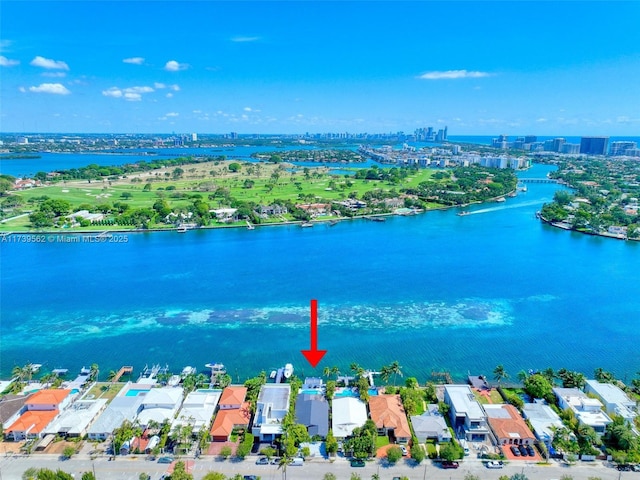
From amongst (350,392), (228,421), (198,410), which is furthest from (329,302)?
(228,421)

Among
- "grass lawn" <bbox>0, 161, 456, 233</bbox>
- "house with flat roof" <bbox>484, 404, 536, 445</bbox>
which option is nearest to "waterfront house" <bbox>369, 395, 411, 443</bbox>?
"house with flat roof" <bbox>484, 404, 536, 445</bbox>

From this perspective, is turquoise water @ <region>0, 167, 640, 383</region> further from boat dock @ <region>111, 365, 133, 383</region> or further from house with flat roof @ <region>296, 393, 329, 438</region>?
house with flat roof @ <region>296, 393, 329, 438</region>

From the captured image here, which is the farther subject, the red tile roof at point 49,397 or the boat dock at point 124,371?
the boat dock at point 124,371

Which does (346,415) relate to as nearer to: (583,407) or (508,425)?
(508,425)

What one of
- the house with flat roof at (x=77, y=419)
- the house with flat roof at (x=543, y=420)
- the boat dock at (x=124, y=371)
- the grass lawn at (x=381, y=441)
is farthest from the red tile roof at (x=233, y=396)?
the house with flat roof at (x=543, y=420)

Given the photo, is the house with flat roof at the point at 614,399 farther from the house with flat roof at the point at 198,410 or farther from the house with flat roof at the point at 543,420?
the house with flat roof at the point at 198,410

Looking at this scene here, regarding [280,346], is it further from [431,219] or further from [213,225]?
[431,219]

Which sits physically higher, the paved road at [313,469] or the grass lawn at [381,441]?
the paved road at [313,469]
